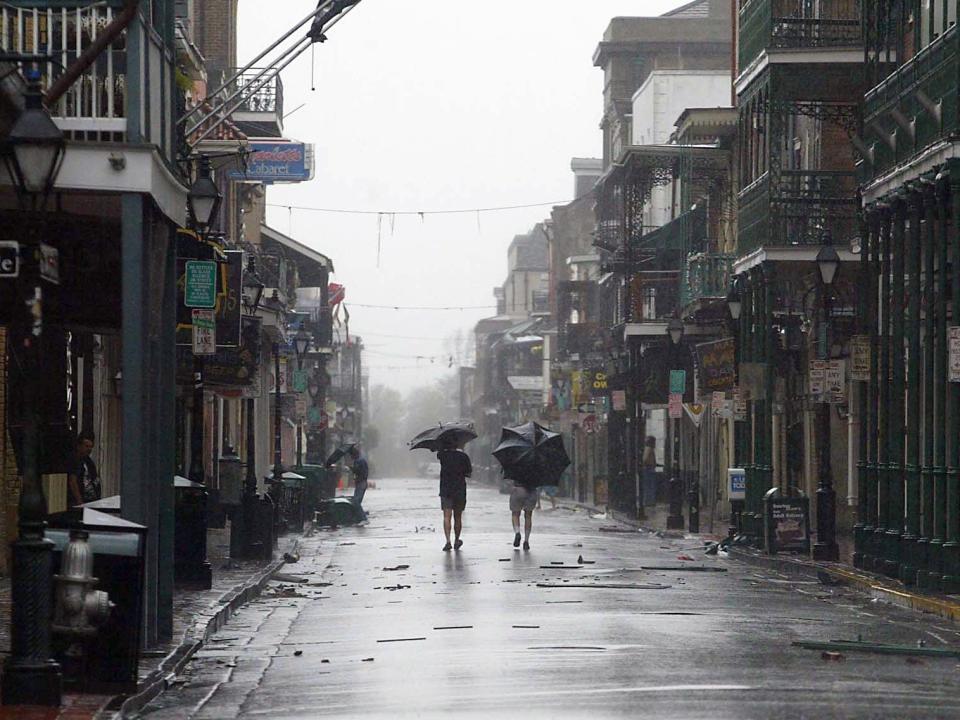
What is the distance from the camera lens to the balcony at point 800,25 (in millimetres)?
31672

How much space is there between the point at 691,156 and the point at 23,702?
40.0 m

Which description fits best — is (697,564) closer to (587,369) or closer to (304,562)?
(304,562)

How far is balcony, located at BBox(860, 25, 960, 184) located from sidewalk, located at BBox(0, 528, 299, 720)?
885 cm

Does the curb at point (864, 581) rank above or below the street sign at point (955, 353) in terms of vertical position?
below

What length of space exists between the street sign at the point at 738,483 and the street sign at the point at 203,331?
13090mm

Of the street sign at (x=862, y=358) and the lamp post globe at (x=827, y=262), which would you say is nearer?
the street sign at (x=862, y=358)

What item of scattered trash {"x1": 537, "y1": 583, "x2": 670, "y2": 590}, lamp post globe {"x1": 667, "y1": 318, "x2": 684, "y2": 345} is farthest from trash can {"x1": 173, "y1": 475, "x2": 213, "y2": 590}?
lamp post globe {"x1": 667, "y1": 318, "x2": 684, "y2": 345}

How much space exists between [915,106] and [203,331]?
8555 millimetres

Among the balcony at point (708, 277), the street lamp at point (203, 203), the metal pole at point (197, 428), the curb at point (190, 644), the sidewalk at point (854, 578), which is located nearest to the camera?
the curb at point (190, 644)

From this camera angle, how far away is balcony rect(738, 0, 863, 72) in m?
31.7

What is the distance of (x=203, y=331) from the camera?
77.9ft

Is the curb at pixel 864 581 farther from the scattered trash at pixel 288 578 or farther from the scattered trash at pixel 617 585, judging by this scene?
the scattered trash at pixel 288 578

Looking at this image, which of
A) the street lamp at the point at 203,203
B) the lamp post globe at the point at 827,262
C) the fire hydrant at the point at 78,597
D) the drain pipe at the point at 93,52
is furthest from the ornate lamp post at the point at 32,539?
the lamp post globe at the point at 827,262

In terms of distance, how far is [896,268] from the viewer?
25344 millimetres
